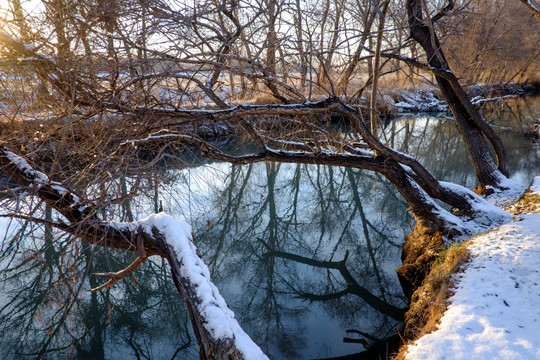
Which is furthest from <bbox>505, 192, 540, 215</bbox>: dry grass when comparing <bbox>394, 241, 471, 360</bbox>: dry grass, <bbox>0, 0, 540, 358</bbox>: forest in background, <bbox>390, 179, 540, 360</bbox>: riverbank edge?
<bbox>394, 241, 471, 360</bbox>: dry grass

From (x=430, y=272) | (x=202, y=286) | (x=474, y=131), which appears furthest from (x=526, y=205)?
(x=202, y=286)

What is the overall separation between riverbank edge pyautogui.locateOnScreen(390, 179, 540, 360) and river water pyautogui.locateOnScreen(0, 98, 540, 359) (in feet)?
1.81

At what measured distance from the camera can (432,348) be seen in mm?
3176

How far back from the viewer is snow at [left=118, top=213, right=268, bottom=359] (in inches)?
103

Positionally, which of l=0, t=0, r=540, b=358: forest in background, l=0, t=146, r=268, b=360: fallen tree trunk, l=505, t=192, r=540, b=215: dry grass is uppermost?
l=0, t=0, r=540, b=358: forest in background

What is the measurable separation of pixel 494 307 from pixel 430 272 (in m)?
1.48

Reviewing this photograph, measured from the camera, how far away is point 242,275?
6.73 meters

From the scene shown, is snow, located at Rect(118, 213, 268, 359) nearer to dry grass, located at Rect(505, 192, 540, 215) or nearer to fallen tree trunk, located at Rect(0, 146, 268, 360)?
fallen tree trunk, located at Rect(0, 146, 268, 360)

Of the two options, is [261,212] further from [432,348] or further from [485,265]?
[432,348]

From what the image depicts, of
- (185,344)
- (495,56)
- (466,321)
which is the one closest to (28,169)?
(185,344)

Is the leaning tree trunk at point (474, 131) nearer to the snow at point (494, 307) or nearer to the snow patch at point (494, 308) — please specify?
the snow at point (494, 307)

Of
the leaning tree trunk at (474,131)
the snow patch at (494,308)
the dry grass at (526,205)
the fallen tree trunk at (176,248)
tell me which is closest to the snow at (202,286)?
the fallen tree trunk at (176,248)

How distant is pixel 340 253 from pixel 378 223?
5.58 ft

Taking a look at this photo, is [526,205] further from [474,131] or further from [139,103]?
[139,103]
